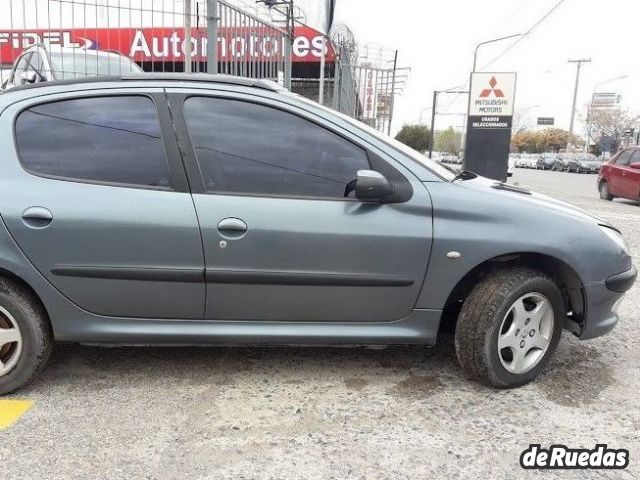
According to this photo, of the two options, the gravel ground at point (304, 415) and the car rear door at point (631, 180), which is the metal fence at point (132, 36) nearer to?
the gravel ground at point (304, 415)

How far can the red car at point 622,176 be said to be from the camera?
12758 millimetres

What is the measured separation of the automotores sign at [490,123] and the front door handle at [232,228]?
32.0 feet

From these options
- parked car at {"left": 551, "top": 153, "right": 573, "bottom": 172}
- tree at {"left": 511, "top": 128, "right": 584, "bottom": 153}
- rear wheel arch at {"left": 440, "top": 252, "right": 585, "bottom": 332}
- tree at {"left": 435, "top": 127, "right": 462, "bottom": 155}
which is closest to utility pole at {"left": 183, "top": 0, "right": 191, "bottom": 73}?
rear wheel arch at {"left": 440, "top": 252, "right": 585, "bottom": 332}

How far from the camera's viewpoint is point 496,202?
2.81m

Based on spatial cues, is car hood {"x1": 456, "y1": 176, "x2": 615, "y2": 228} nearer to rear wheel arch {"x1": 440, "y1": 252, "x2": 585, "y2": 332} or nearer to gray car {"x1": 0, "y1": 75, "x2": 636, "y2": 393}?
gray car {"x1": 0, "y1": 75, "x2": 636, "y2": 393}

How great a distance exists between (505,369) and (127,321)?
200 cm

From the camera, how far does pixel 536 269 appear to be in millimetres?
2926

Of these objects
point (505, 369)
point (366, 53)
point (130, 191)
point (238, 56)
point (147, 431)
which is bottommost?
point (147, 431)

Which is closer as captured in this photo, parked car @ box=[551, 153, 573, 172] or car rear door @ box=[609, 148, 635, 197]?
car rear door @ box=[609, 148, 635, 197]

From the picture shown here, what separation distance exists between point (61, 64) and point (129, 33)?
120 cm

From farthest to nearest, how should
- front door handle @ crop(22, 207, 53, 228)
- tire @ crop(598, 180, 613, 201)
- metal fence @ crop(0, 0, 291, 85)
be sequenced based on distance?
tire @ crop(598, 180, 613, 201) < metal fence @ crop(0, 0, 291, 85) < front door handle @ crop(22, 207, 53, 228)

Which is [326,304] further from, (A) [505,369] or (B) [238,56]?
(B) [238,56]

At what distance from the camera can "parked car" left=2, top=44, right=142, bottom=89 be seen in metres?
6.35

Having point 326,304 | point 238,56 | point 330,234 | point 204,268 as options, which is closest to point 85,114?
point 204,268
